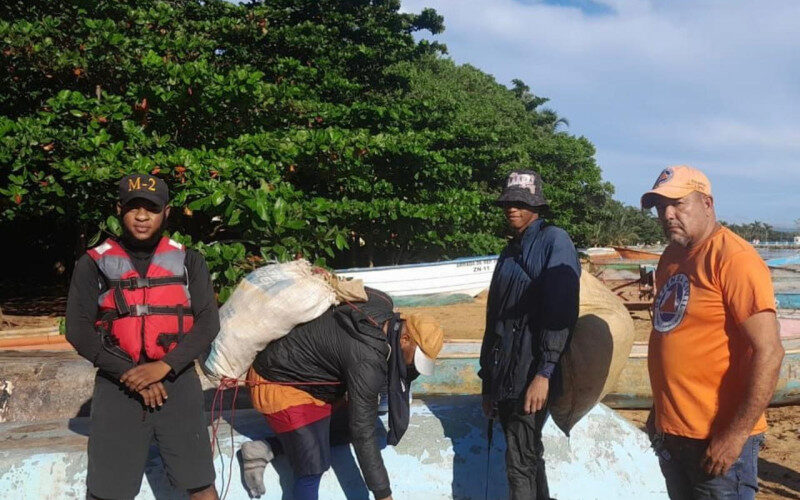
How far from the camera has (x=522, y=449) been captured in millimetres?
3139

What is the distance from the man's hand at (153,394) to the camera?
9.06 feet

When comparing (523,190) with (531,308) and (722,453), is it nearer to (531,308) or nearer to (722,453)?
(531,308)

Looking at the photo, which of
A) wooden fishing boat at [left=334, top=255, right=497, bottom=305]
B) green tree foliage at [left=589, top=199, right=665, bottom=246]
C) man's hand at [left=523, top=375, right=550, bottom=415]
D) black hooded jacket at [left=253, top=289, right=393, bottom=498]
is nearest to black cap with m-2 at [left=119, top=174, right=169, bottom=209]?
black hooded jacket at [left=253, top=289, right=393, bottom=498]

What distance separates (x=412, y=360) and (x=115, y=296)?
1447 millimetres

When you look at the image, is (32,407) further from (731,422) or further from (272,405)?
(731,422)

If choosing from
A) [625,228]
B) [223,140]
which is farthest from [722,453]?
[625,228]

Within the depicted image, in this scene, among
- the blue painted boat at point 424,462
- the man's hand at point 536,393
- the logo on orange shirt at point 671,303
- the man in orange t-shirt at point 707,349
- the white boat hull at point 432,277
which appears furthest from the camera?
the white boat hull at point 432,277

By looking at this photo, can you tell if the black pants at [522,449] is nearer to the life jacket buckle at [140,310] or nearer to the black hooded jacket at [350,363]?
the black hooded jacket at [350,363]

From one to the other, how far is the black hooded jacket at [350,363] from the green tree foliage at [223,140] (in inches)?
126

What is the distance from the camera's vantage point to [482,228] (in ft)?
57.3

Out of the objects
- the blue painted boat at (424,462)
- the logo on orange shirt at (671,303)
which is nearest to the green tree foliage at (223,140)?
the blue painted boat at (424,462)

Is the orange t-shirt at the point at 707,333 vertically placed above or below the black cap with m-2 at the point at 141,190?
below

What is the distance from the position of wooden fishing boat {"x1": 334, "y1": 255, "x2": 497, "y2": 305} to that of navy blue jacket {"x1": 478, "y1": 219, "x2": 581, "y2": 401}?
9178mm

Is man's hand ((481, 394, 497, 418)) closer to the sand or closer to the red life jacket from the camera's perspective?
the red life jacket
